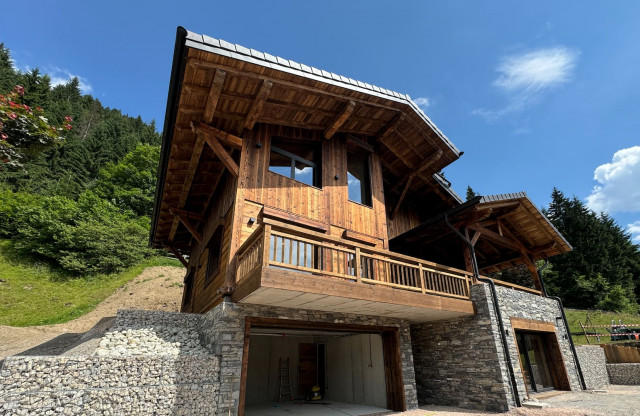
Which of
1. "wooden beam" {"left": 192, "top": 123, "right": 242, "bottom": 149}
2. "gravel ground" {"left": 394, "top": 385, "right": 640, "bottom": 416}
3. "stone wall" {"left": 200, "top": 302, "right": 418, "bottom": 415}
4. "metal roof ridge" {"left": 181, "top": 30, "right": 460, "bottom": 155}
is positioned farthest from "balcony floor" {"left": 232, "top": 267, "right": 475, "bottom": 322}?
"metal roof ridge" {"left": 181, "top": 30, "right": 460, "bottom": 155}

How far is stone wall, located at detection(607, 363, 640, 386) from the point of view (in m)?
13.4

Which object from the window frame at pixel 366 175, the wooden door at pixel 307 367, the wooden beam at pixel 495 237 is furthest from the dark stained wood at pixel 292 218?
the wooden door at pixel 307 367

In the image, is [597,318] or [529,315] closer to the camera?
[529,315]

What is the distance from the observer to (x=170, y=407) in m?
5.38

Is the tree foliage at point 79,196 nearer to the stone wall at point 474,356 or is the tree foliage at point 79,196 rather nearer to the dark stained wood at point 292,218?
the dark stained wood at point 292,218

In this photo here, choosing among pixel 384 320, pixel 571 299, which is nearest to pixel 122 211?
pixel 384 320

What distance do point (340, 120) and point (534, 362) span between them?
10.4m

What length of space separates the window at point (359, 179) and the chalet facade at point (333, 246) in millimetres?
56

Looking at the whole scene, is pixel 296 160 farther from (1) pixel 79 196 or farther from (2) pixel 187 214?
(1) pixel 79 196

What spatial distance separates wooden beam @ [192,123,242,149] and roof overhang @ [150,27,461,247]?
0.38 feet

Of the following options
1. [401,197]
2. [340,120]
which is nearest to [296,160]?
[340,120]

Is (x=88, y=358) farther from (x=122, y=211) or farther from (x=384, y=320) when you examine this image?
(x=122, y=211)

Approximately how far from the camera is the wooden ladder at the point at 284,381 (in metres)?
11.9

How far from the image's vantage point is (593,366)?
12273 mm
